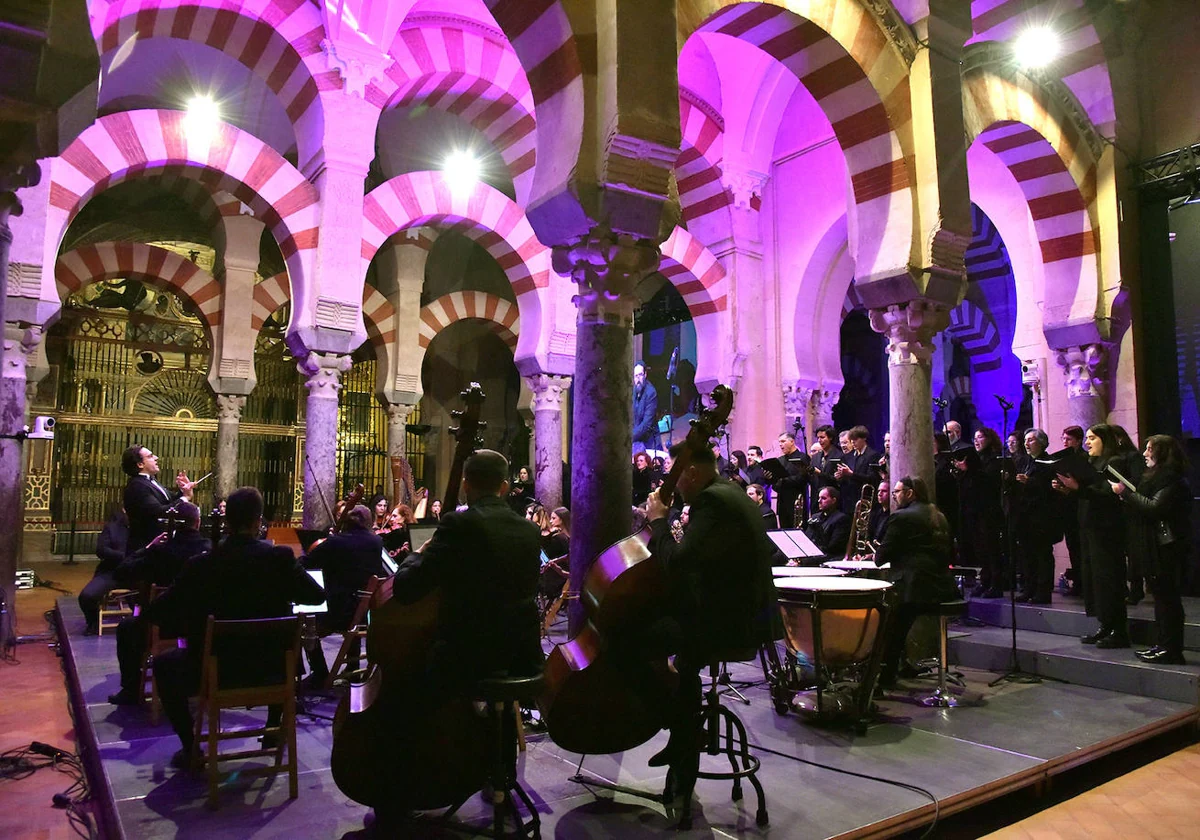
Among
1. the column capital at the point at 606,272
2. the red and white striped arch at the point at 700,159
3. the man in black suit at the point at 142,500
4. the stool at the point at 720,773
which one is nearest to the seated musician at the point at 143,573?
the man in black suit at the point at 142,500

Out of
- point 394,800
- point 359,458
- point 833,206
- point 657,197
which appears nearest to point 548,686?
point 394,800

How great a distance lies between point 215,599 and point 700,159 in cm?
1018

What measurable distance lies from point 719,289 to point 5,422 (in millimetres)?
8675

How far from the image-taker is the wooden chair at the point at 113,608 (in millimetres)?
6492

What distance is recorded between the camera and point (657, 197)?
190 inches

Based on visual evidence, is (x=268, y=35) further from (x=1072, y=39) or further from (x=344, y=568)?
(x=1072, y=39)

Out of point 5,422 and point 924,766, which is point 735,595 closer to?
point 924,766

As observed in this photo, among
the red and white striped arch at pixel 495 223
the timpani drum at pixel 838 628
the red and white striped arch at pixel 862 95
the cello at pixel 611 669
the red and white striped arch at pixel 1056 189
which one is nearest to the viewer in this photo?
the cello at pixel 611 669

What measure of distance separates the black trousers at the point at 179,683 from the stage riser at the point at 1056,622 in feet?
19.2

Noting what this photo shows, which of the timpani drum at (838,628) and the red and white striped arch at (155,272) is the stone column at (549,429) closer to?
the red and white striped arch at (155,272)

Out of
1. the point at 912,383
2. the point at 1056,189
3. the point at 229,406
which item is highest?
the point at 1056,189

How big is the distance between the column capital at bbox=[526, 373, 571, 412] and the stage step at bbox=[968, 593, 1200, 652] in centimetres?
558

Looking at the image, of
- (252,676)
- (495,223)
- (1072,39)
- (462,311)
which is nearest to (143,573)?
(252,676)

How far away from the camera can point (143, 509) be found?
5.43 metres
